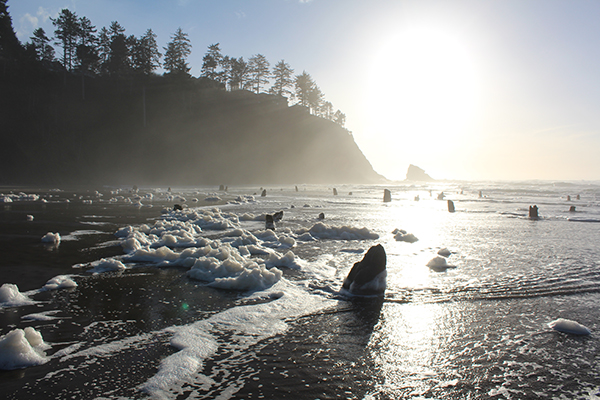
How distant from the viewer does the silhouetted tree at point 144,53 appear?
74.5 m

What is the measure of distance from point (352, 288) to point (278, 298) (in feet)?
5.17

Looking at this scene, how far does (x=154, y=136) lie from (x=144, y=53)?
2116 cm

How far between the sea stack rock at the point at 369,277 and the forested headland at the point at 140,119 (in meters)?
65.9

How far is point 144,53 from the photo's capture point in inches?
2953

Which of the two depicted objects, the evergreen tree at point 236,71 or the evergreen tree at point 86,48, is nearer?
the evergreen tree at point 86,48

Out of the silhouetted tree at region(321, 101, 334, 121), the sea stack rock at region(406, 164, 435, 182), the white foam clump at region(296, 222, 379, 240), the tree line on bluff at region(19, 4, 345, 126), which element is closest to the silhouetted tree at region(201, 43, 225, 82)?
the tree line on bluff at region(19, 4, 345, 126)

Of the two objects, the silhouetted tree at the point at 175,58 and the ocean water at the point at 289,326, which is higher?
the silhouetted tree at the point at 175,58

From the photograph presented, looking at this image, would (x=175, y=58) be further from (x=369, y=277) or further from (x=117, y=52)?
(x=369, y=277)

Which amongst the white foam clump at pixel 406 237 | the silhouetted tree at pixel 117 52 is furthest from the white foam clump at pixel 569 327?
the silhouetted tree at pixel 117 52

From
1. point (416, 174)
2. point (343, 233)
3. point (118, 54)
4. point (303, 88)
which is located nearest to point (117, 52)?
point (118, 54)

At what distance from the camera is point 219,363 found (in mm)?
4055

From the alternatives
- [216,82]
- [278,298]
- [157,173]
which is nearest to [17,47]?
[157,173]

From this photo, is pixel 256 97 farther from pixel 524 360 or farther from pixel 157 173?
pixel 524 360

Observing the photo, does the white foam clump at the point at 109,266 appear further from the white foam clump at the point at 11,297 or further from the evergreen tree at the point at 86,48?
the evergreen tree at the point at 86,48
